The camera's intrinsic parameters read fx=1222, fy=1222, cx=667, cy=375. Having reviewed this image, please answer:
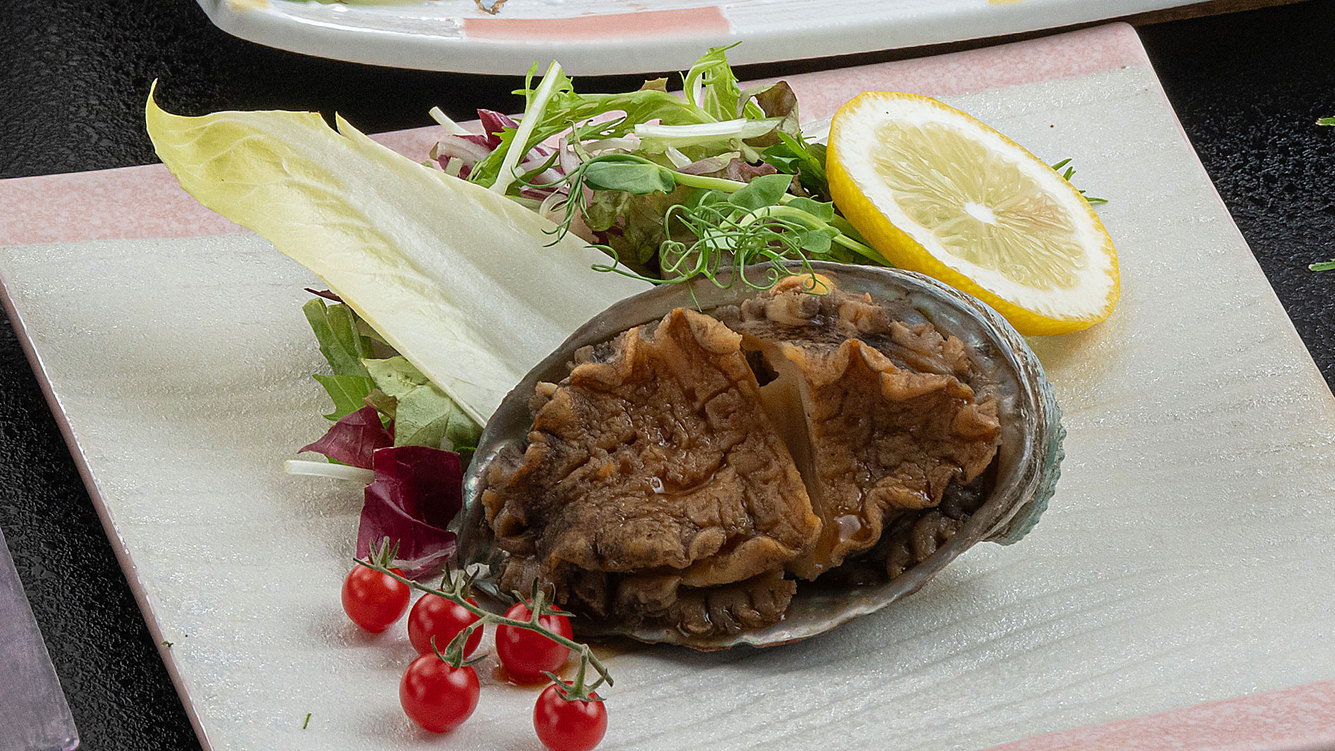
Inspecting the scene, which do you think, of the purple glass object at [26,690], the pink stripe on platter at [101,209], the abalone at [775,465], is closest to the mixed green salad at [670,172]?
the abalone at [775,465]

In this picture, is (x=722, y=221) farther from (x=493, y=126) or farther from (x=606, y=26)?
(x=606, y=26)

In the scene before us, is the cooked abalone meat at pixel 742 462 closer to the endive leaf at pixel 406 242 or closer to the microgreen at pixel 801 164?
the endive leaf at pixel 406 242

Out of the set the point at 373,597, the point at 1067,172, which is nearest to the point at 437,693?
the point at 373,597

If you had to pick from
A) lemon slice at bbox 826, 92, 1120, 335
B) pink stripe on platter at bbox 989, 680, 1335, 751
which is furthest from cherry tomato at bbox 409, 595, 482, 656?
lemon slice at bbox 826, 92, 1120, 335

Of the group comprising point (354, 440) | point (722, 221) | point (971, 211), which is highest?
point (722, 221)

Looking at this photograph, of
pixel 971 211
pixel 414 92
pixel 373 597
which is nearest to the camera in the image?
pixel 373 597

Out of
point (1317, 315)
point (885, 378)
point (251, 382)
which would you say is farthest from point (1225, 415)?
point (251, 382)

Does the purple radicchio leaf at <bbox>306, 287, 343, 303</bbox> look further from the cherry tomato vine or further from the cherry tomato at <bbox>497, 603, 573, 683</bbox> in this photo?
the cherry tomato at <bbox>497, 603, 573, 683</bbox>
